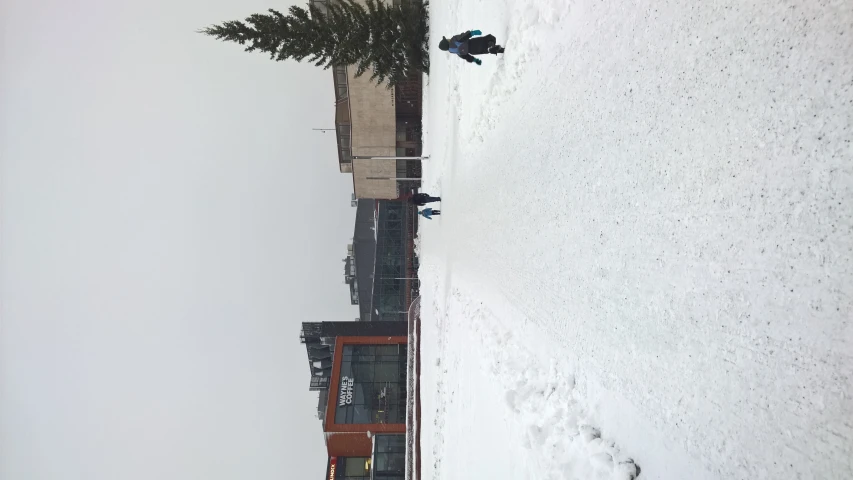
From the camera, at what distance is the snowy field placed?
2750mm

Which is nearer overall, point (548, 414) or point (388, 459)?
point (548, 414)

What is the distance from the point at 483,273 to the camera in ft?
32.2

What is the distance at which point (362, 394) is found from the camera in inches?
1374

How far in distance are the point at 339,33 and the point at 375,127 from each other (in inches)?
326

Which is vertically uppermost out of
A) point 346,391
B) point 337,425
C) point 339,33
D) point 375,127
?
point 339,33

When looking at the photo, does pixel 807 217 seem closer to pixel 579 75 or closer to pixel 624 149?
pixel 624 149

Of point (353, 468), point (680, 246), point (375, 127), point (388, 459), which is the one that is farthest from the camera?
point (353, 468)

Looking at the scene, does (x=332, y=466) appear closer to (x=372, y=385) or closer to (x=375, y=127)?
(x=372, y=385)

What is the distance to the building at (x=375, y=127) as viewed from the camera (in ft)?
86.5

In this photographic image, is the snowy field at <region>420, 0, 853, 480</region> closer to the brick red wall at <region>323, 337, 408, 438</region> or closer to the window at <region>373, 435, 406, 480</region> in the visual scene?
the window at <region>373, 435, 406, 480</region>

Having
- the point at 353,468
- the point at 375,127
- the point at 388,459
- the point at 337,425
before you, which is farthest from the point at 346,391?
the point at 375,127

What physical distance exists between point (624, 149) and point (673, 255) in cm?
131

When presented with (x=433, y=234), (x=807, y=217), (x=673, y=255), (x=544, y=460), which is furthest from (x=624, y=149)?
(x=433, y=234)

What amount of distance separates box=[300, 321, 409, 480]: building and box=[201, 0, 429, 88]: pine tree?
1766cm
